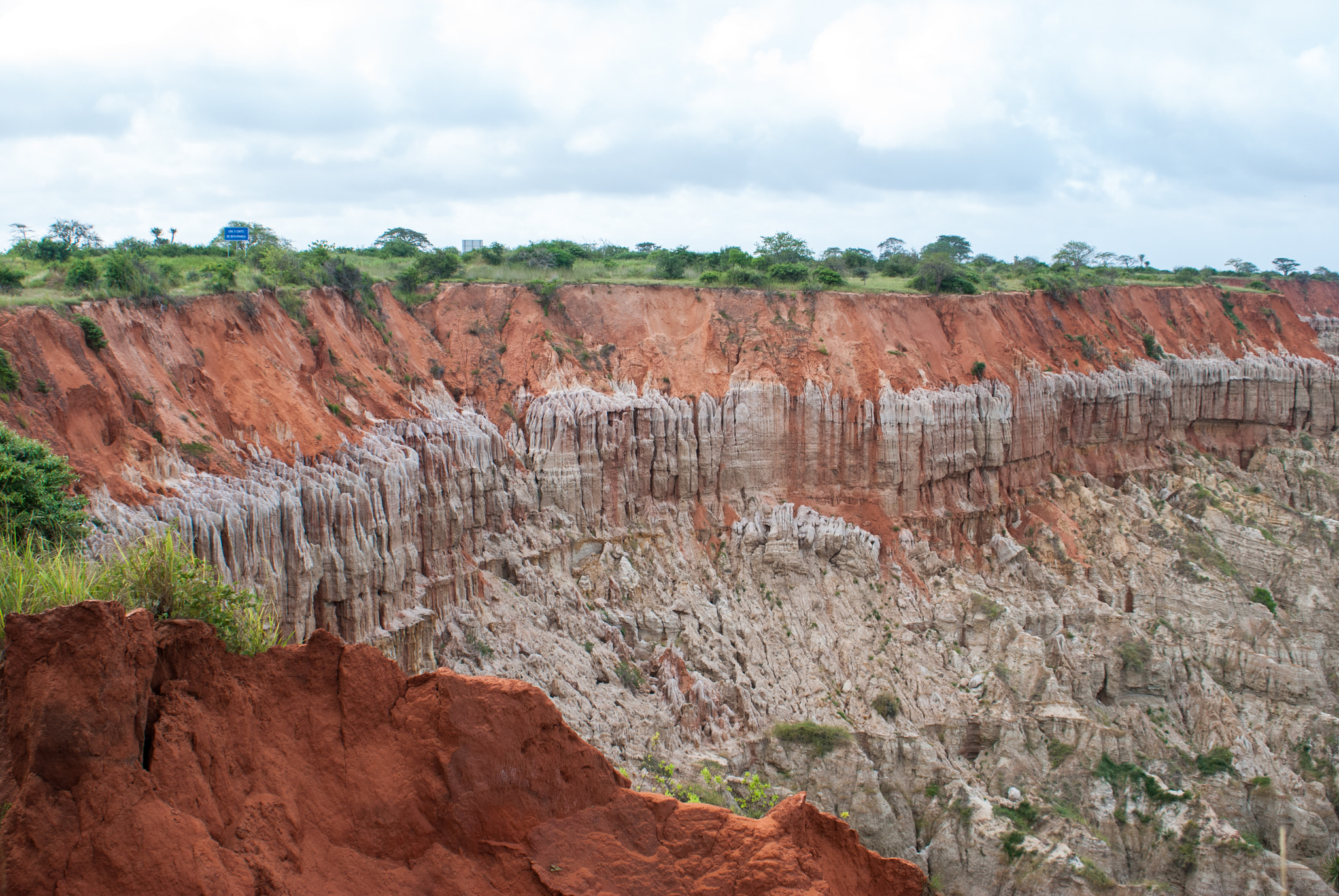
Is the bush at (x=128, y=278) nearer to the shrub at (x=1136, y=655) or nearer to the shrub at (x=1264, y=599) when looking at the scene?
the shrub at (x=1136, y=655)

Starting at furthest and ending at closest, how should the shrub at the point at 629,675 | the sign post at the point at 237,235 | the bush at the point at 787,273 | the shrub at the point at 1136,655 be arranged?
the bush at the point at 787,273 → the sign post at the point at 237,235 → the shrub at the point at 1136,655 → the shrub at the point at 629,675

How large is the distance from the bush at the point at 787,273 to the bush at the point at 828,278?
1.61 ft

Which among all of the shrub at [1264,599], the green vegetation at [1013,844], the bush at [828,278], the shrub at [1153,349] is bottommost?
the green vegetation at [1013,844]

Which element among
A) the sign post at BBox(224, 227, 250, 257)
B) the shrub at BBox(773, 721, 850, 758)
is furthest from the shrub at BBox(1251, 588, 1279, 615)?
the sign post at BBox(224, 227, 250, 257)

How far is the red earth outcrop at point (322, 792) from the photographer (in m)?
6.70

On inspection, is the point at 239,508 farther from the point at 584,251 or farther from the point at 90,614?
the point at 584,251

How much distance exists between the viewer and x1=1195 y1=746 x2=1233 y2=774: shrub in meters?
27.2

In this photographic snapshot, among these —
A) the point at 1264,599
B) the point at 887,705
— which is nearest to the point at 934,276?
the point at 1264,599

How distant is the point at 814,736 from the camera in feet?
83.0

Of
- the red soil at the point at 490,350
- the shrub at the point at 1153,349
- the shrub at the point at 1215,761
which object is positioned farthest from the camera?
the shrub at the point at 1153,349

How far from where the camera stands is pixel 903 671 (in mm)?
28094

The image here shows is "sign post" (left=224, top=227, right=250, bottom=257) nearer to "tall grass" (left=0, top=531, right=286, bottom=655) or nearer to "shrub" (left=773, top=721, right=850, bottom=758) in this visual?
"shrub" (left=773, top=721, right=850, bottom=758)

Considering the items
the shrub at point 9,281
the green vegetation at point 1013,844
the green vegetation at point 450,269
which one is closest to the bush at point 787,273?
the green vegetation at point 450,269

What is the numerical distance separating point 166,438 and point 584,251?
88.9 ft
